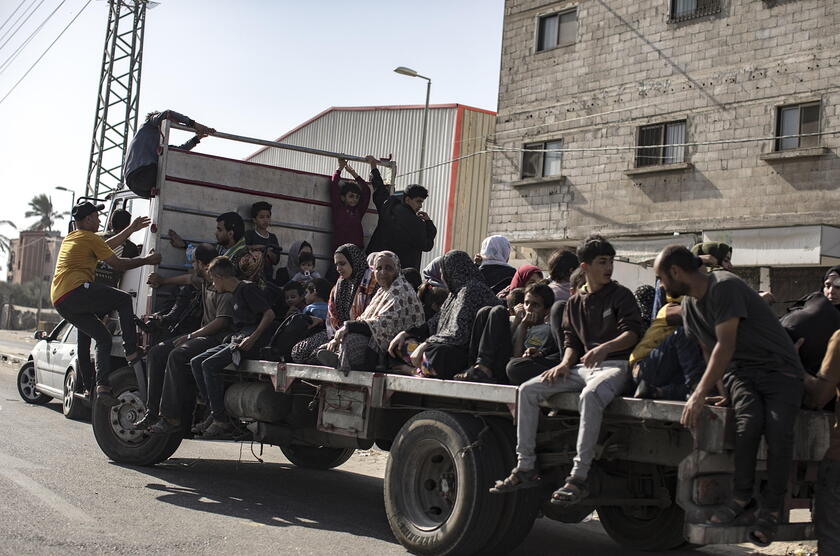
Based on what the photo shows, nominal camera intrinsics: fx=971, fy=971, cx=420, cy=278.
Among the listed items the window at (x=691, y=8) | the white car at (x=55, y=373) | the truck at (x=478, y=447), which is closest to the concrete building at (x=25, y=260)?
the white car at (x=55, y=373)

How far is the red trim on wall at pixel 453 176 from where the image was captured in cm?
2969

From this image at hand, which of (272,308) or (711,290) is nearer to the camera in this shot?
(711,290)

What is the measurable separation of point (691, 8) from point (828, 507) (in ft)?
54.1

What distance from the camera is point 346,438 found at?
7184 millimetres

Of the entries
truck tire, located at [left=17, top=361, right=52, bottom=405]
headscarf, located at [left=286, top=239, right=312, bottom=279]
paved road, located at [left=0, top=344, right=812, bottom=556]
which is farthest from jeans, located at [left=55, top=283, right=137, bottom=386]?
truck tire, located at [left=17, top=361, right=52, bottom=405]

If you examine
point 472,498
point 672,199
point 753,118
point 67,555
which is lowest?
point 67,555

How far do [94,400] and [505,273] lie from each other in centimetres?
420

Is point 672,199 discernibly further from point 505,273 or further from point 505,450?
point 505,450

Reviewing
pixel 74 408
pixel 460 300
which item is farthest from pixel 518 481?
pixel 74 408

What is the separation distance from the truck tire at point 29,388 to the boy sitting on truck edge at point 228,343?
757cm

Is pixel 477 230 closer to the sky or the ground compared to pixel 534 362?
closer to the sky

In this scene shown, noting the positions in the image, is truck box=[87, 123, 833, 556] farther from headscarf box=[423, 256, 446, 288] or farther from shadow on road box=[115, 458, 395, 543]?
headscarf box=[423, 256, 446, 288]

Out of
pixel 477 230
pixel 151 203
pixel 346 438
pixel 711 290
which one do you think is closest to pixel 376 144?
pixel 477 230

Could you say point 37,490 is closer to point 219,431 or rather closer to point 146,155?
point 219,431
